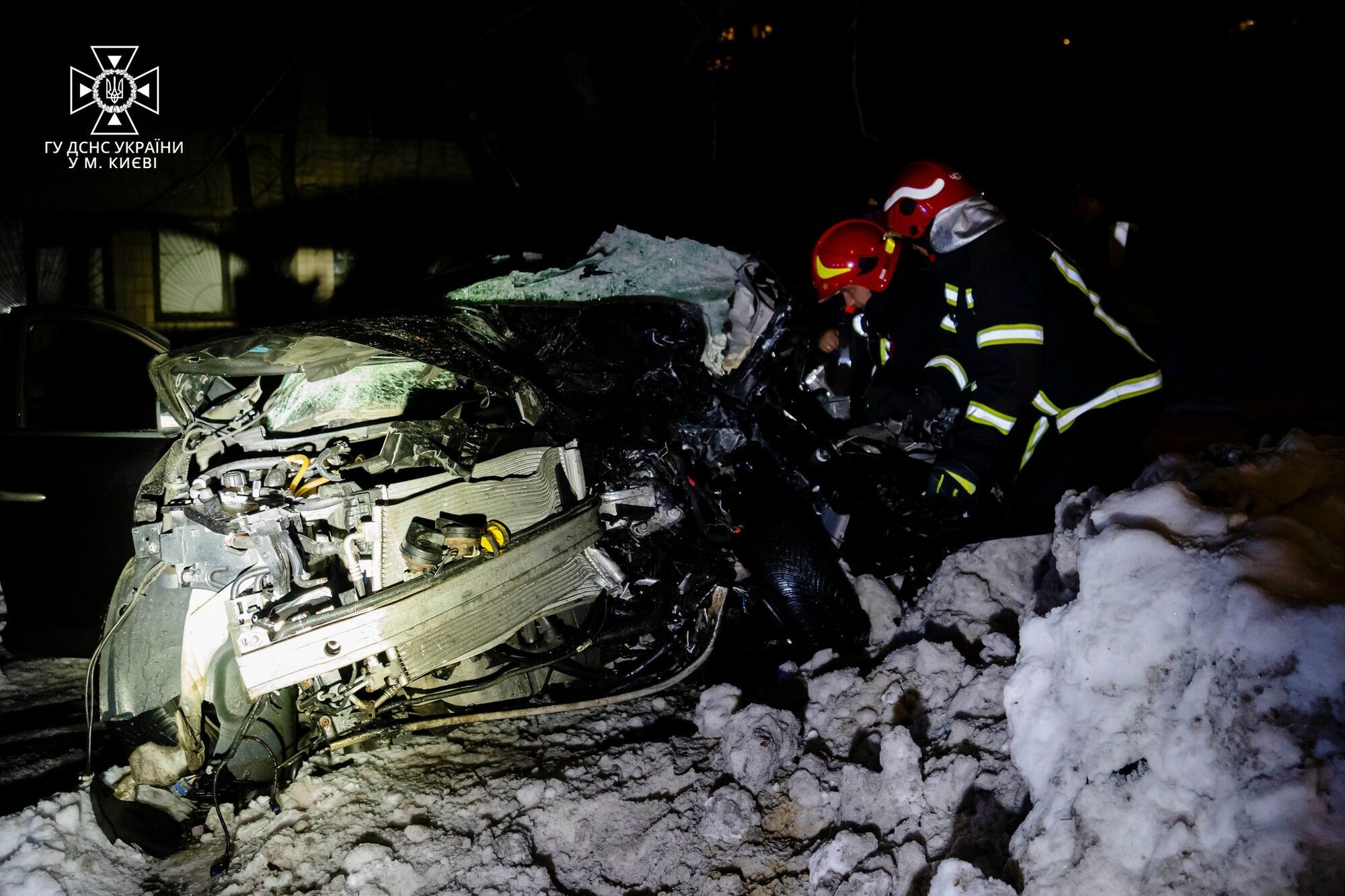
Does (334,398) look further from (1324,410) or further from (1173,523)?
(1324,410)

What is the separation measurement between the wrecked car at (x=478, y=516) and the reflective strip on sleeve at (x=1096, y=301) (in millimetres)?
1019

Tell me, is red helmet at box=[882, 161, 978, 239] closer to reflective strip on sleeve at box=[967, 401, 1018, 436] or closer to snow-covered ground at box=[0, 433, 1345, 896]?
reflective strip on sleeve at box=[967, 401, 1018, 436]

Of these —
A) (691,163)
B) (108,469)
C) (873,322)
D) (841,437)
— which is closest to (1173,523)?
(841,437)

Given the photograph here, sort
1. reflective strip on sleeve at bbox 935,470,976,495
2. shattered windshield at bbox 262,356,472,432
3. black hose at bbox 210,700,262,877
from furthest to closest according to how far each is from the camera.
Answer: reflective strip on sleeve at bbox 935,470,976,495, shattered windshield at bbox 262,356,472,432, black hose at bbox 210,700,262,877

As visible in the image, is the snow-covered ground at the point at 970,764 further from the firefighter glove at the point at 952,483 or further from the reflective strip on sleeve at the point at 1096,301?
the reflective strip on sleeve at the point at 1096,301

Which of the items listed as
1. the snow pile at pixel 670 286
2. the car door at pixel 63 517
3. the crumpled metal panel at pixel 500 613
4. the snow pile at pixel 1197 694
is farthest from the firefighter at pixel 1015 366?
the car door at pixel 63 517

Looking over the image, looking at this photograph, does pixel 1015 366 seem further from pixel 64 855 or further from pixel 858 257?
pixel 64 855

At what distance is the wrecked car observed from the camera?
8.25 feet

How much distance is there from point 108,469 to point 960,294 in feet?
13.2

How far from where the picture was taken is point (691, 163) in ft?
35.7

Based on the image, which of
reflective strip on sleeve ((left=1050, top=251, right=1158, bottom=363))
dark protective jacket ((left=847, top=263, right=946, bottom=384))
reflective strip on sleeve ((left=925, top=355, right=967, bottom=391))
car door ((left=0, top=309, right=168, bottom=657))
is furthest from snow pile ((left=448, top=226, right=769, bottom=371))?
car door ((left=0, top=309, right=168, bottom=657))

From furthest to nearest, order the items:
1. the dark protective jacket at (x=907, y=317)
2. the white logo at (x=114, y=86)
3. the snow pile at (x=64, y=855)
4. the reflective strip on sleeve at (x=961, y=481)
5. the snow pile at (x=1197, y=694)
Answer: the white logo at (x=114, y=86) < the dark protective jacket at (x=907, y=317) < the reflective strip on sleeve at (x=961, y=481) < the snow pile at (x=64, y=855) < the snow pile at (x=1197, y=694)

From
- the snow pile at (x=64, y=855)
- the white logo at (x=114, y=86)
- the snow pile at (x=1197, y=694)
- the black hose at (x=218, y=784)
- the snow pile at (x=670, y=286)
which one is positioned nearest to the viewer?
the snow pile at (x=1197, y=694)

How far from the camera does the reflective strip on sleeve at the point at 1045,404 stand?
3443 millimetres
